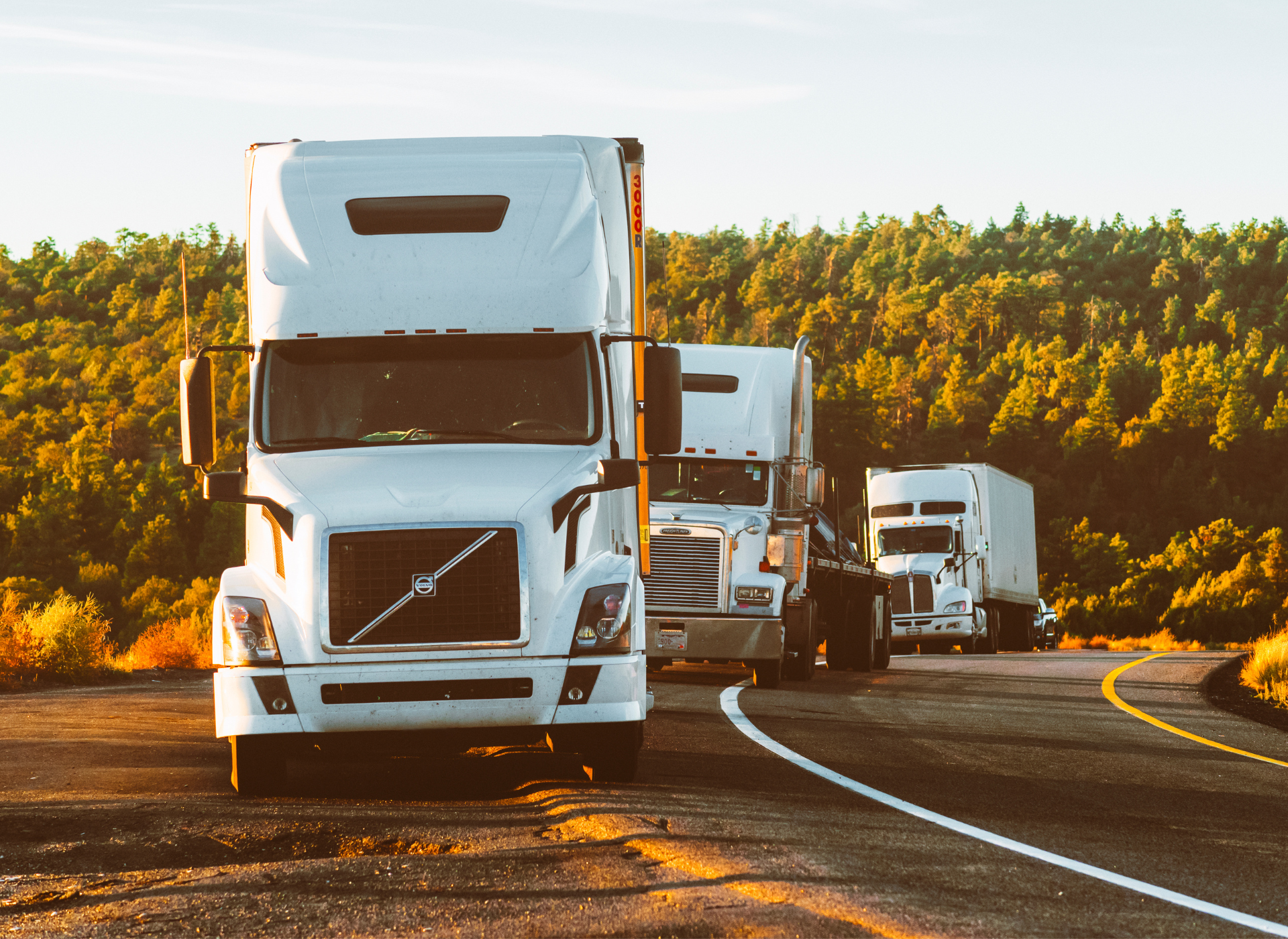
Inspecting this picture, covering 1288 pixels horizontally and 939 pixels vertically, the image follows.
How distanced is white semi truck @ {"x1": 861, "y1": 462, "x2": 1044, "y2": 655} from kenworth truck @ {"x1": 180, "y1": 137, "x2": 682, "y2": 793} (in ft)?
82.9

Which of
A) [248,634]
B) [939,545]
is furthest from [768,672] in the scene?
[939,545]

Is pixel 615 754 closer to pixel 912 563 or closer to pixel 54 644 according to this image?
pixel 54 644

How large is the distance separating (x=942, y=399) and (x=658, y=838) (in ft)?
466

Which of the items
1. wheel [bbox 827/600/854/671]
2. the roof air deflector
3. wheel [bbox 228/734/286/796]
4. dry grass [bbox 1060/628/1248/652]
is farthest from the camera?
dry grass [bbox 1060/628/1248/652]

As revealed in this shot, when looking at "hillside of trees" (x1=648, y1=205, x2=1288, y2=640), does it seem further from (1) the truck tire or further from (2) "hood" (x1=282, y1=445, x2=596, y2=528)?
(2) "hood" (x1=282, y1=445, x2=596, y2=528)

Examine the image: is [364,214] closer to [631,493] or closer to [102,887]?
[631,493]

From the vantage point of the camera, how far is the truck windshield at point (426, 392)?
30.8 ft

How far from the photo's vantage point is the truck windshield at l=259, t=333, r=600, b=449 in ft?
30.8

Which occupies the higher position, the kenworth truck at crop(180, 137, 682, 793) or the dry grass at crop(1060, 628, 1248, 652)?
the kenworth truck at crop(180, 137, 682, 793)

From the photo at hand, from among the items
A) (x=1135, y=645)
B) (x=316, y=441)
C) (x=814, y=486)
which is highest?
(x=814, y=486)

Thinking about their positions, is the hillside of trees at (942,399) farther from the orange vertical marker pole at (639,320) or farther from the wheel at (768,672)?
the orange vertical marker pole at (639,320)

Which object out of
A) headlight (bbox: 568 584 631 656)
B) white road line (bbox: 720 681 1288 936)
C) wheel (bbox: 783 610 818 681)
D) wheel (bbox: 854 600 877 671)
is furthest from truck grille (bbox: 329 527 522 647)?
wheel (bbox: 854 600 877 671)

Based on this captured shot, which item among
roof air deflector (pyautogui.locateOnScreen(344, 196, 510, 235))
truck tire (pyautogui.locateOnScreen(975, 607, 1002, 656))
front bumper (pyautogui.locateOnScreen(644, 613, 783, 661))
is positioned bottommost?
truck tire (pyautogui.locateOnScreen(975, 607, 1002, 656))

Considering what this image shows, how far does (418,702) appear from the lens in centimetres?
862
